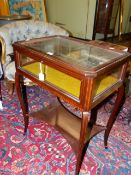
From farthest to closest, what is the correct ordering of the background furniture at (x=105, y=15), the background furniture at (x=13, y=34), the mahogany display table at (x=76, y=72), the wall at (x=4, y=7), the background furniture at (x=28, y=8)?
the background furniture at (x=105, y=15) < the background furniture at (x=28, y=8) < the wall at (x=4, y=7) < the background furniture at (x=13, y=34) < the mahogany display table at (x=76, y=72)

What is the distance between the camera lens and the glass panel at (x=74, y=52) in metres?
1.01

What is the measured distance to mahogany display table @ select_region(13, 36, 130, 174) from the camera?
88cm

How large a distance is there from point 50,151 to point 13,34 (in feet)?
4.85

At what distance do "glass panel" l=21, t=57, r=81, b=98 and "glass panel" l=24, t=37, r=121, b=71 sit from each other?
0.14 m

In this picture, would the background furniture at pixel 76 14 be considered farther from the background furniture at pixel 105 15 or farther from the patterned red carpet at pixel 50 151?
the patterned red carpet at pixel 50 151

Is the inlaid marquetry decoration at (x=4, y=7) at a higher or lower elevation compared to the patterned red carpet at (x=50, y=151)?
higher

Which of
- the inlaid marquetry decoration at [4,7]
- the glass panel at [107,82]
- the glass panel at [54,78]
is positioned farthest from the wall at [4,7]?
the glass panel at [107,82]

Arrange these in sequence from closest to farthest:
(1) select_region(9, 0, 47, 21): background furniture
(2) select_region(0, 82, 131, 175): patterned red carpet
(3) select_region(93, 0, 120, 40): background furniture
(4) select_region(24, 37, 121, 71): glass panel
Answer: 1. (4) select_region(24, 37, 121, 71): glass panel
2. (2) select_region(0, 82, 131, 175): patterned red carpet
3. (1) select_region(9, 0, 47, 21): background furniture
4. (3) select_region(93, 0, 120, 40): background furniture

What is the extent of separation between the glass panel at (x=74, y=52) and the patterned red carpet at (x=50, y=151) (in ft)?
2.86

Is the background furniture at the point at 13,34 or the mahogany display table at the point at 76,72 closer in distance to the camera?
the mahogany display table at the point at 76,72

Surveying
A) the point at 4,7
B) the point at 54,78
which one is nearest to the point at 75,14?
A: the point at 4,7

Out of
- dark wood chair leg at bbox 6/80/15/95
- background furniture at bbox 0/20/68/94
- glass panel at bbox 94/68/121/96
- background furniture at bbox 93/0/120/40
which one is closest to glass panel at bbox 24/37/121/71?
glass panel at bbox 94/68/121/96

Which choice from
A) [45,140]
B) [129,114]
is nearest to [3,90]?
[45,140]

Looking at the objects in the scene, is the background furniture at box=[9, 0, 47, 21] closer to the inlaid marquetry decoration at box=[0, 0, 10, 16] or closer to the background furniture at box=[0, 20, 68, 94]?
the inlaid marquetry decoration at box=[0, 0, 10, 16]
